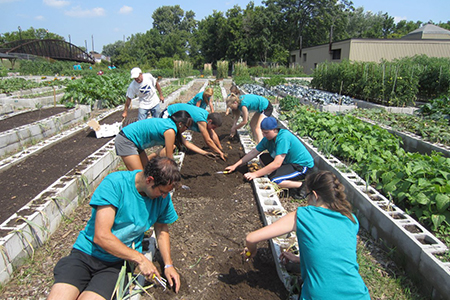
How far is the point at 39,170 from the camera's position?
4.75m

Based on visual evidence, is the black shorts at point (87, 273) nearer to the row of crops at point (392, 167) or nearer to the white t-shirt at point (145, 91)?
the row of crops at point (392, 167)

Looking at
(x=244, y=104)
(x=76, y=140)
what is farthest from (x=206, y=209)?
(x=76, y=140)

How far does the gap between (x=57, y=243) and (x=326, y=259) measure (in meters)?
2.77

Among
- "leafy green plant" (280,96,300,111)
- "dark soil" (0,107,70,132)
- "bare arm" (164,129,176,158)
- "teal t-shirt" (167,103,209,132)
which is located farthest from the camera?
"leafy green plant" (280,96,300,111)

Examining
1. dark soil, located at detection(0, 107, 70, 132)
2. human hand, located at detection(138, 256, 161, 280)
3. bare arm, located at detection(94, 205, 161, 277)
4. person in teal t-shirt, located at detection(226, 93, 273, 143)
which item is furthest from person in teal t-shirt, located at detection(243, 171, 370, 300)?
dark soil, located at detection(0, 107, 70, 132)

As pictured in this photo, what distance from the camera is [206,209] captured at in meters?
3.76

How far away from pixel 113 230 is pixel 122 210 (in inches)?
7.4

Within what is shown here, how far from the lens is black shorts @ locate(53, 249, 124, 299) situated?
196cm

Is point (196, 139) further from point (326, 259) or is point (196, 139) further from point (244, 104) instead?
point (326, 259)

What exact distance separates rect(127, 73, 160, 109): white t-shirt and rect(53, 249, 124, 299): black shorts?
417cm

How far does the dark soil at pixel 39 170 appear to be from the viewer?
3.73m

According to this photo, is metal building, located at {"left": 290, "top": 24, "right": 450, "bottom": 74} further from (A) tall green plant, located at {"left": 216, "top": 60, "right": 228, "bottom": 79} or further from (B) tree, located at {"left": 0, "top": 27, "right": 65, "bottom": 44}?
(B) tree, located at {"left": 0, "top": 27, "right": 65, "bottom": 44}

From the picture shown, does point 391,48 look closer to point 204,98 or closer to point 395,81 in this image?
point 395,81

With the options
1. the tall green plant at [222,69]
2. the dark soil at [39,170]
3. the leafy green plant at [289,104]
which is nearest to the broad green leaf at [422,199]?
the dark soil at [39,170]
